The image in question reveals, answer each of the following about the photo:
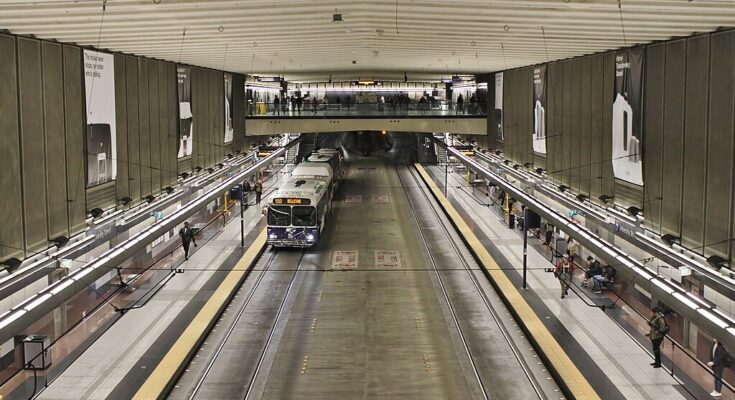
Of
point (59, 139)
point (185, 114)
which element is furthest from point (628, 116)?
point (185, 114)

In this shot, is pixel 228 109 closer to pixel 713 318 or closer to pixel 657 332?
pixel 657 332

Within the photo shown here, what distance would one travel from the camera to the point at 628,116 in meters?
19.6

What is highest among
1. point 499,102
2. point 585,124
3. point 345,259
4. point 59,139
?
point 499,102

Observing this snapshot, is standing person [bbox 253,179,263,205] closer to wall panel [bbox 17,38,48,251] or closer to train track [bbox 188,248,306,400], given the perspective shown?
train track [bbox 188,248,306,400]

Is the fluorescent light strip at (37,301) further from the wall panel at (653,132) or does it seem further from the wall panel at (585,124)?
the wall panel at (585,124)

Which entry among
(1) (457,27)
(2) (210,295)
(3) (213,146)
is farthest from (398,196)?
(1) (457,27)

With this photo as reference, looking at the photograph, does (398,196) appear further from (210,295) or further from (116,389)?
(116,389)

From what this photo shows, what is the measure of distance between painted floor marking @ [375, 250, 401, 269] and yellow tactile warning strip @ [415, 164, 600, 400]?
2.81 m

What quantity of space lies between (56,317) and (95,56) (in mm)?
7228

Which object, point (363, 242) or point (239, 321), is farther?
point (363, 242)

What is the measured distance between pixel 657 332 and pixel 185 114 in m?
20.1

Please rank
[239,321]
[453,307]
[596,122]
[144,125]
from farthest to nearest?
[144,125], [596,122], [453,307], [239,321]

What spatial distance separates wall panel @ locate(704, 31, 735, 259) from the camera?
1430cm

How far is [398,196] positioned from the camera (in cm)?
4194
